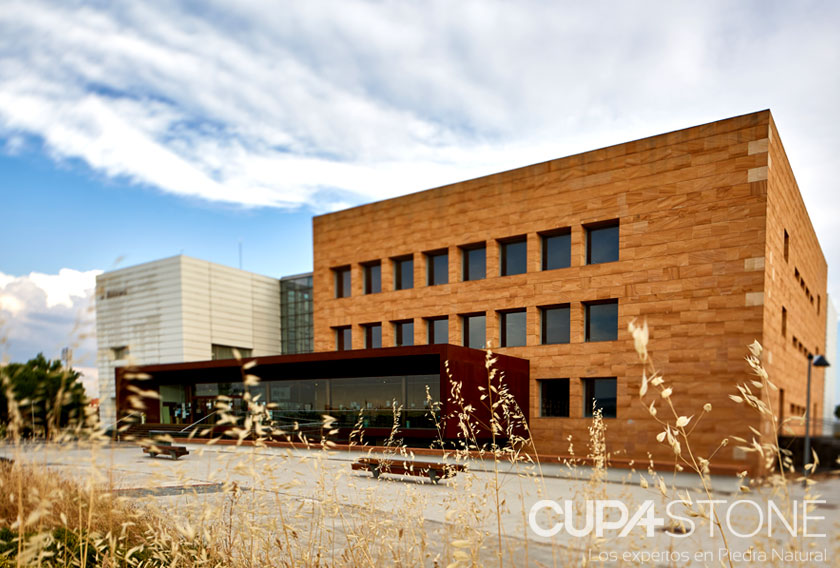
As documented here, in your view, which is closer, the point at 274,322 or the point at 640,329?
the point at 640,329

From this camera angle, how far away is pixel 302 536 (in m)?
6.36

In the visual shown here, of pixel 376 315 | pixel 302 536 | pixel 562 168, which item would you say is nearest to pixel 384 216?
pixel 376 315

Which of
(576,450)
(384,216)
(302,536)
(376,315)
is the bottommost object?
(576,450)

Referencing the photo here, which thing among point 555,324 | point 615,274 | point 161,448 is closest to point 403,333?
point 555,324

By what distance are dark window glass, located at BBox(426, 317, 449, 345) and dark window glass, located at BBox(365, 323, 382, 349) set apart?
9.26 feet

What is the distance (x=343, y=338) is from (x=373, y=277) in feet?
11.7

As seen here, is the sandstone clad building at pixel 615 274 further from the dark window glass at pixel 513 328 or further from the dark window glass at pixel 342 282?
the dark window glass at pixel 342 282

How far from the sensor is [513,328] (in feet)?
74.9

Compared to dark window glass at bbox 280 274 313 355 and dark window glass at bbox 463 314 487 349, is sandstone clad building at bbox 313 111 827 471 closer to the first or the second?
dark window glass at bbox 463 314 487 349

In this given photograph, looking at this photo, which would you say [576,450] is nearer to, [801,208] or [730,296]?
[730,296]

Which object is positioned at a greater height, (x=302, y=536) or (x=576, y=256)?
(x=576, y=256)

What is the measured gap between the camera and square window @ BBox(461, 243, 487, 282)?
23.9 metres

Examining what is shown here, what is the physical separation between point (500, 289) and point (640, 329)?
69.0 feet

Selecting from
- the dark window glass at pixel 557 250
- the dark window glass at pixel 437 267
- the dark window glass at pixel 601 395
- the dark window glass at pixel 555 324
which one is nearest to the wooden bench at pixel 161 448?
the dark window glass at pixel 437 267
